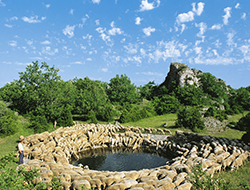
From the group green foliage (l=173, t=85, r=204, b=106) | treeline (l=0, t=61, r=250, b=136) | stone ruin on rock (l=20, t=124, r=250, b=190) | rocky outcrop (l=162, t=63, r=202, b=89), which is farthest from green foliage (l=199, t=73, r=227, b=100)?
stone ruin on rock (l=20, t=124, r=250, b=190)

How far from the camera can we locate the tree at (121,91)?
48.8m

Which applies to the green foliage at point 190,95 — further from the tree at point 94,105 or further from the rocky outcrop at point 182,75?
the tree at point 94,105

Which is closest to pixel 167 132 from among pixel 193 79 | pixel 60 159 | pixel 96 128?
pixel 96 128

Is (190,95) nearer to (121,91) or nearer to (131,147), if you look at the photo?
(121,91)

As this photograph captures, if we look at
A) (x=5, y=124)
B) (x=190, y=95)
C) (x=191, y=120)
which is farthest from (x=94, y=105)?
(x=190, y=95)

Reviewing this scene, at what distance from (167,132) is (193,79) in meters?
33.4

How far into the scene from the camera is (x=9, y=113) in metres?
18.4

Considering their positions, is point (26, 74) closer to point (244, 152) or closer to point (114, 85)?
point (244, 152)

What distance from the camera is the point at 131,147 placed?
15.9m

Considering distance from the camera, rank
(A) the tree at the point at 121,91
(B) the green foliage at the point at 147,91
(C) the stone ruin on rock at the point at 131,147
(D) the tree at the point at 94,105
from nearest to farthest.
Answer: (C) the stone ruin on rock at the point at 131,147
(D) the tree at the point at 94,105
(A) the tree at the point at 121,91
(B) the green foliage at the point at 147,91

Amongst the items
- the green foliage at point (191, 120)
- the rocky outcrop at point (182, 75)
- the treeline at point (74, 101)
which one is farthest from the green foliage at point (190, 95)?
the green foliage at point (191, 120)

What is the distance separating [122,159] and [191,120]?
1168 cm

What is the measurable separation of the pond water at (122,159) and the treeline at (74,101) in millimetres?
7930

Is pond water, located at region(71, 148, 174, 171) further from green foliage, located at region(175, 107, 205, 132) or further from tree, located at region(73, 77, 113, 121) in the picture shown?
tree, located at region(73, 77, 113, 121)
